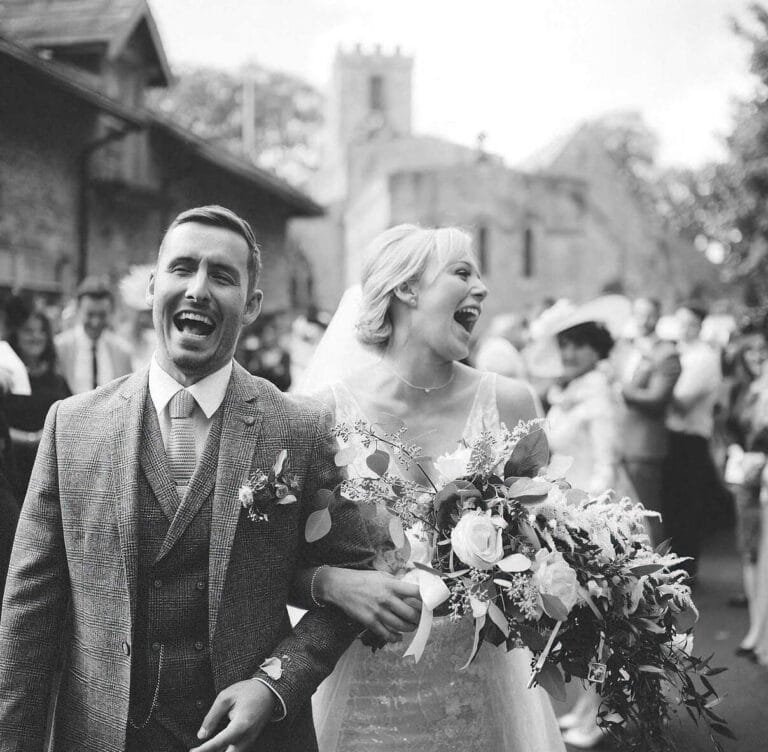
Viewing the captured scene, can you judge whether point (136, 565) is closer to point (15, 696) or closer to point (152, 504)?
point (152, 504)

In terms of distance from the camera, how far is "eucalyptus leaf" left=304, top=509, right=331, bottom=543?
2205 millimetres

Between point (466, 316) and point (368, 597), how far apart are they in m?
1.10

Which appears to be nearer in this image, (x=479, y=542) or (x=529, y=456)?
(x=479, y=542)

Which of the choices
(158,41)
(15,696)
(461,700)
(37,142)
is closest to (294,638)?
(15,696)

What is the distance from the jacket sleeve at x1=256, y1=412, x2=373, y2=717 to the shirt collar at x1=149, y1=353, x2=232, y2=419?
280 mm

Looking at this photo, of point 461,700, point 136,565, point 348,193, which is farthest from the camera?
point 348,193

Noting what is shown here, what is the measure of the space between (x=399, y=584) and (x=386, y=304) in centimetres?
112

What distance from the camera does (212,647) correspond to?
207 cm

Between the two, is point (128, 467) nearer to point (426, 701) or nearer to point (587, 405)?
point (426, 701)

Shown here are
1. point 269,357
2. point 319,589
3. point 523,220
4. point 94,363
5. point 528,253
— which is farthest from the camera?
point 528,253

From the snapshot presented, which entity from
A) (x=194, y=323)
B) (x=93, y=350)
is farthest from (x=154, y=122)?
(x=194, y=323)

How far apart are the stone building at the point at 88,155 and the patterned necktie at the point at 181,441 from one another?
925 cm

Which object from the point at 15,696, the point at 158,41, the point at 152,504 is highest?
the point at 158,41

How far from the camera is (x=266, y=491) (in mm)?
2094
